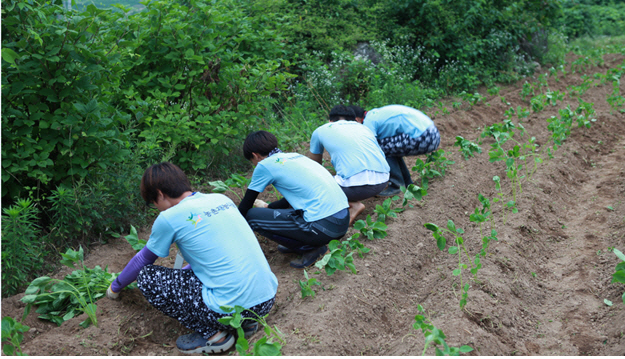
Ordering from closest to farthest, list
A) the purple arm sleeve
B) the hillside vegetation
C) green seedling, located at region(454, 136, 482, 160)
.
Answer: the purple arm sleeve < the hillside vegetation < green seedling, located at region(454, 136, 482, 160)

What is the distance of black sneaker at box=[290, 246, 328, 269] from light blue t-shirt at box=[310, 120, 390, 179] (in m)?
0.78

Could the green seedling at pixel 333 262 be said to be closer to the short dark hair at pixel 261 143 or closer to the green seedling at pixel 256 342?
the green seedling at pixel 256 342

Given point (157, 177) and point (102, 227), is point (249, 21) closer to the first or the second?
point (102, 227)

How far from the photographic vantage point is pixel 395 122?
5.01 metres

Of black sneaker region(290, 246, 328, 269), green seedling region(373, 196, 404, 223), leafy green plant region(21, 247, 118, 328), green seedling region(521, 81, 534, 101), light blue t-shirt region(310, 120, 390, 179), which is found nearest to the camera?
leafy green plant region(21, 247, 118, 328)

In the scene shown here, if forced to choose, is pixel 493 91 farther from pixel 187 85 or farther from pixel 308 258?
pixel 308 258

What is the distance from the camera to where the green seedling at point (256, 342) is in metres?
2.49

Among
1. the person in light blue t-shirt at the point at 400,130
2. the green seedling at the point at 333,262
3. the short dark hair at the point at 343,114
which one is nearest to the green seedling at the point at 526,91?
the person in light blue t-shirt at the point at 400,130

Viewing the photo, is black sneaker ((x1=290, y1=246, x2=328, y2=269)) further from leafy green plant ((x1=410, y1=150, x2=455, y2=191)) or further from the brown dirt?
leafy green plant ((x1=410, y1=150, x2=455, y2=191))

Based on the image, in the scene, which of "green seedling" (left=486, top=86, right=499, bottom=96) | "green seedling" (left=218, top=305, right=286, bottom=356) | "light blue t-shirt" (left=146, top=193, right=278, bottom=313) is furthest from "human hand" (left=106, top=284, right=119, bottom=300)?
"green seedling" (left=486, top=86, right=499, bottom=96)

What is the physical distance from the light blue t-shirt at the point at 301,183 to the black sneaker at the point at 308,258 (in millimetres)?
360

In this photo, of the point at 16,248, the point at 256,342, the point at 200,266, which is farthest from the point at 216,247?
the point at 16,248

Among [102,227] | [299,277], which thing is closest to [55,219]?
[102,227]

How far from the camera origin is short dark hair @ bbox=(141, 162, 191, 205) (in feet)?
9.27
